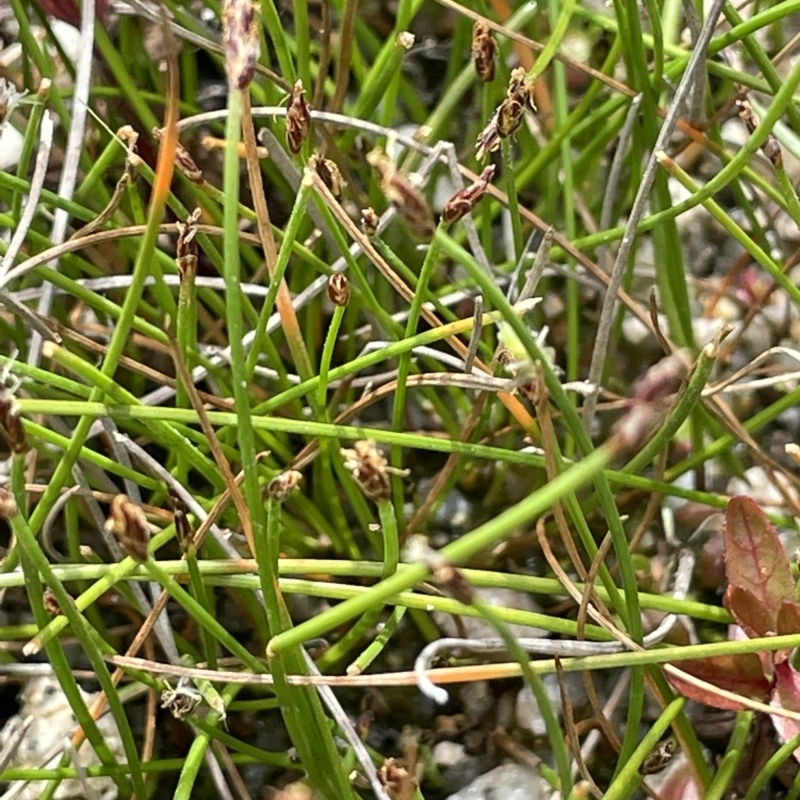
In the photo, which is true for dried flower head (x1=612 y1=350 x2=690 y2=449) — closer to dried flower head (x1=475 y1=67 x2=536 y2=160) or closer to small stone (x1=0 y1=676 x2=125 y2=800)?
dried flower head (x1=475 y1=67 x2=536 y2=160)

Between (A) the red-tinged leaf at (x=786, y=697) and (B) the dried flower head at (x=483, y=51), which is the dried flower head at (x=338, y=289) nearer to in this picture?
(B) the dried flower head at (x=483, y=51)

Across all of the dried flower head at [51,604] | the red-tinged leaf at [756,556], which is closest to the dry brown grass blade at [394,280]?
the red-tinged leaf at [756,556]

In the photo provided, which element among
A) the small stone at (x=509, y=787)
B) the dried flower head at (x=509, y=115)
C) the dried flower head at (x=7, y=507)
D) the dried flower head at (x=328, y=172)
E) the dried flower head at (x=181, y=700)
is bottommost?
the small stone at (x=509, y=787)

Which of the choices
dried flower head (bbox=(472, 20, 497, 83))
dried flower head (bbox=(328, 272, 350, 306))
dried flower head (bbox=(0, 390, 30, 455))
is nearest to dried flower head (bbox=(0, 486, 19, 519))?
dried flower head (bbox=(0, 390, 30, 455))

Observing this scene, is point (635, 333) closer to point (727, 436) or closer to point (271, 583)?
point (727, 436)

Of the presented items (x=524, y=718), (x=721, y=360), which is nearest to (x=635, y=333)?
(x=721, y=360)

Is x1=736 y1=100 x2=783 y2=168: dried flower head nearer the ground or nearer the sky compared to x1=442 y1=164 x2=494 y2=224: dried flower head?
nearer the sky
